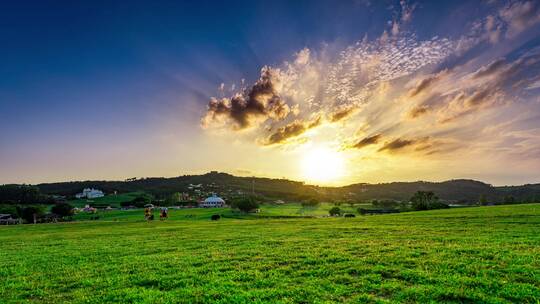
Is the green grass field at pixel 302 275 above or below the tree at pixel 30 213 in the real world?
above

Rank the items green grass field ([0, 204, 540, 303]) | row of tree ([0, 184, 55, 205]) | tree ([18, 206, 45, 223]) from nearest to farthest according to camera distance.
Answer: green grass field ([0, 204, 540, 303]) → tree ([18, 206, 45, 223]) → row of tree ([0, 184, 55, 205])

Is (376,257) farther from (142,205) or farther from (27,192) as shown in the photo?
(27,192)

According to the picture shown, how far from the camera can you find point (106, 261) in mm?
18844

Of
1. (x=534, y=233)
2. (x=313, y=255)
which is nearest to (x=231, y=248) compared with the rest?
(x=313, y=255)

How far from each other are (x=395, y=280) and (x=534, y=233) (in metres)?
17.5

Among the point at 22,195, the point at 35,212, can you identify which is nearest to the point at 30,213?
the point at 35,212

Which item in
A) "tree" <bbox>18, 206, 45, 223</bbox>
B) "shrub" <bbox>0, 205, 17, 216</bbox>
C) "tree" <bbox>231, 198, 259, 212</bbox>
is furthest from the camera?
"tree" <bbox>231, 198, 259, 212</bbox>

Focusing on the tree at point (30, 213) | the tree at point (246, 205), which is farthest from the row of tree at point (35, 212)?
the tree at point (246, 205)

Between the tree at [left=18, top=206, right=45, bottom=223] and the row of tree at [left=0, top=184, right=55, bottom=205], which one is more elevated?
the row of tree at [left=0, top=184, right=55, bottom=205]

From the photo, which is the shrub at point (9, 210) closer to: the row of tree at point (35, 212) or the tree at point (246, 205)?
the row of tree at point (35, 212)

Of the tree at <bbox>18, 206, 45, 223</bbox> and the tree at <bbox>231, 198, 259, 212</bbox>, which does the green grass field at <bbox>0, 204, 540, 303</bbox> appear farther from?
the tree at <bbox>231, 198, 259, 212</bbox>

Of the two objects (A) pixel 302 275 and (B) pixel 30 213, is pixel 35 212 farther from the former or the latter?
(A) pixel 302 275

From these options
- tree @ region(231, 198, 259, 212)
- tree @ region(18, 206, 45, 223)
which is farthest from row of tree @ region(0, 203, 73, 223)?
tree @ region(231, 198, 259, 212)

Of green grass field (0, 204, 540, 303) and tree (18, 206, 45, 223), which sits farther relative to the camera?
tree (18, 206, 45, 223)
